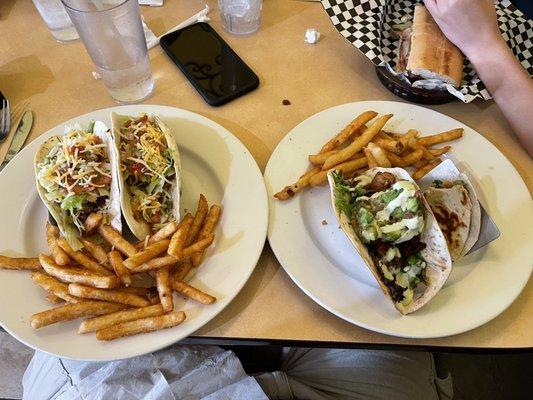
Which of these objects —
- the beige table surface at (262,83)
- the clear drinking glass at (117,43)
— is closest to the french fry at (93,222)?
the beige table surface at (262,83)

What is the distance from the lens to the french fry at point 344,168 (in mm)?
1431

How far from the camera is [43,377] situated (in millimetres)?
1504

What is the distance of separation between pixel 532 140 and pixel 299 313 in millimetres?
1051

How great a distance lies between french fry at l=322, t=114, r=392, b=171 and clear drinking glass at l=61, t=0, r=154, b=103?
796 millimetres

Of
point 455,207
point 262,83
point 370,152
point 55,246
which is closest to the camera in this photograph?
point 55,246

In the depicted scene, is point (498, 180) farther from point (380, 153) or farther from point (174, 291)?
point (174, 291)

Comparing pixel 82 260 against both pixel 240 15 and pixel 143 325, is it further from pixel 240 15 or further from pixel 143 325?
pixel 240 15

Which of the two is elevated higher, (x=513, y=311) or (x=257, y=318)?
(x=257, y=318)

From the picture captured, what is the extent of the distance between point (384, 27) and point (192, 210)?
3.68 feet

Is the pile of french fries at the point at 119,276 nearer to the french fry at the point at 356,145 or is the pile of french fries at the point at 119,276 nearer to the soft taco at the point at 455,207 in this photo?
the french fry at the point at 356,145

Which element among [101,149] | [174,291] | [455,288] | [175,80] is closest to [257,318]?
[174,291]

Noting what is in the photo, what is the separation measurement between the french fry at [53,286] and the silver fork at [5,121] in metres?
0.67

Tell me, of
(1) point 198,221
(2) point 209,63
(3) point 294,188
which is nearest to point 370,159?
(3) point 294,188

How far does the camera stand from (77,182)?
4.38ft
